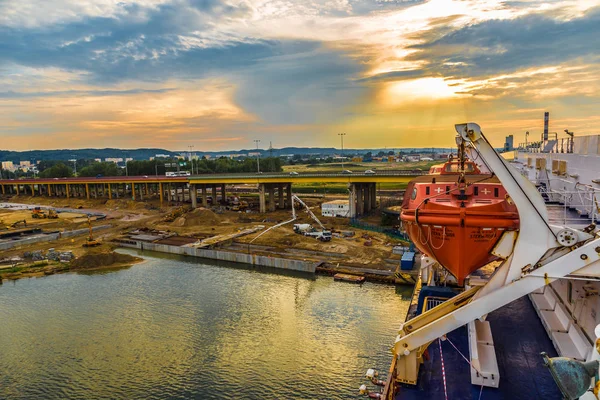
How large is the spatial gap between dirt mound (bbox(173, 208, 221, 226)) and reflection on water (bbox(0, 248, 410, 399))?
24.5m

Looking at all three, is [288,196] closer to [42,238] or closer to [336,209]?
[336,209]

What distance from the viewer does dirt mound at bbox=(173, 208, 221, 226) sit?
6009 centimetres

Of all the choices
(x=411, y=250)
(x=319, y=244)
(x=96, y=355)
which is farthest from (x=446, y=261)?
(x=319, y=244)

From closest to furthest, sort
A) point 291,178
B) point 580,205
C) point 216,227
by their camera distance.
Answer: point 580,205 → point 216,227 → point 291,178

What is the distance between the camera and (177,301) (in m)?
29.6

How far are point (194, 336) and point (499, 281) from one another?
745 inches

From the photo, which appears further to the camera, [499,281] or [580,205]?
[580,205]

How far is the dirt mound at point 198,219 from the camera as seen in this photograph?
60.1 m

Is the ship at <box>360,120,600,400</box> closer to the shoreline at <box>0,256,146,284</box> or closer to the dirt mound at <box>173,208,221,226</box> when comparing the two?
the shoreline at <box>0,256,146,284</box>

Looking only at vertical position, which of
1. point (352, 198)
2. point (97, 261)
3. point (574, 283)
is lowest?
point (97, 261)

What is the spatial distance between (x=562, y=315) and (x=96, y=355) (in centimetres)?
2355

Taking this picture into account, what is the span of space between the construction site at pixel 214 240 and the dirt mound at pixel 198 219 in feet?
0.51

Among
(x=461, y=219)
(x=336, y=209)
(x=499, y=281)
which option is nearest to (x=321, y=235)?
(x=336, y=209)

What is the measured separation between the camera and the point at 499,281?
10594 millimetres
